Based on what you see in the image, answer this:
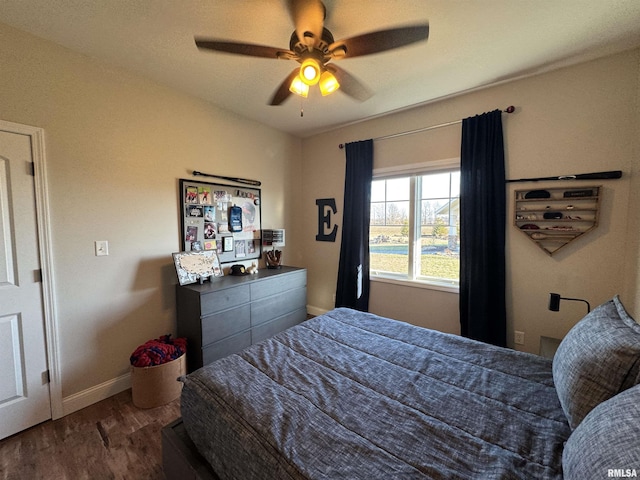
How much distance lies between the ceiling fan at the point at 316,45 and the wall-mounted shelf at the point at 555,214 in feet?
5.75

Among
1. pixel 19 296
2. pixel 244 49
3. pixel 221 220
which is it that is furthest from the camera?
pixel 221 220

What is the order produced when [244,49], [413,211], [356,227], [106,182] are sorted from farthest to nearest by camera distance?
[356,227] < [413,211] < [106,182] < [244,49]

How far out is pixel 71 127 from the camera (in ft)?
6.24

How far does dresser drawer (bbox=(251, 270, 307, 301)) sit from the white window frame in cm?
90

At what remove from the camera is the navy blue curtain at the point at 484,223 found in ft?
7.75

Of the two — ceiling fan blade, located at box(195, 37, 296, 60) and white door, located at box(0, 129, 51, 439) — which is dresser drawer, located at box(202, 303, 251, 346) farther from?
ceiling fan blade, located at box(195, 37, 296, 60)

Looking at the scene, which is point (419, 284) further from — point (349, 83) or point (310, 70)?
point (310, 70)

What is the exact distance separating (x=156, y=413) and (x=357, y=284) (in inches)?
88.8

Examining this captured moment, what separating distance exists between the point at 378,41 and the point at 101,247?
244 centimetres

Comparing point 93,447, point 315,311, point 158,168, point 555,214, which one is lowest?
point 93,447

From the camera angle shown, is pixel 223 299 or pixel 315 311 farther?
pixel 315 311

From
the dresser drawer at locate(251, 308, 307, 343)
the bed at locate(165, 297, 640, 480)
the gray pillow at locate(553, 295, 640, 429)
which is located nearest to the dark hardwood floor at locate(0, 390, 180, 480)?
the bed at locate(165, 297, 640, 480)

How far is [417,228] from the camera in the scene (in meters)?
2.95

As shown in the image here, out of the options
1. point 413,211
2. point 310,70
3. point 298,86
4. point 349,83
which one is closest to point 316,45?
point 310,70
